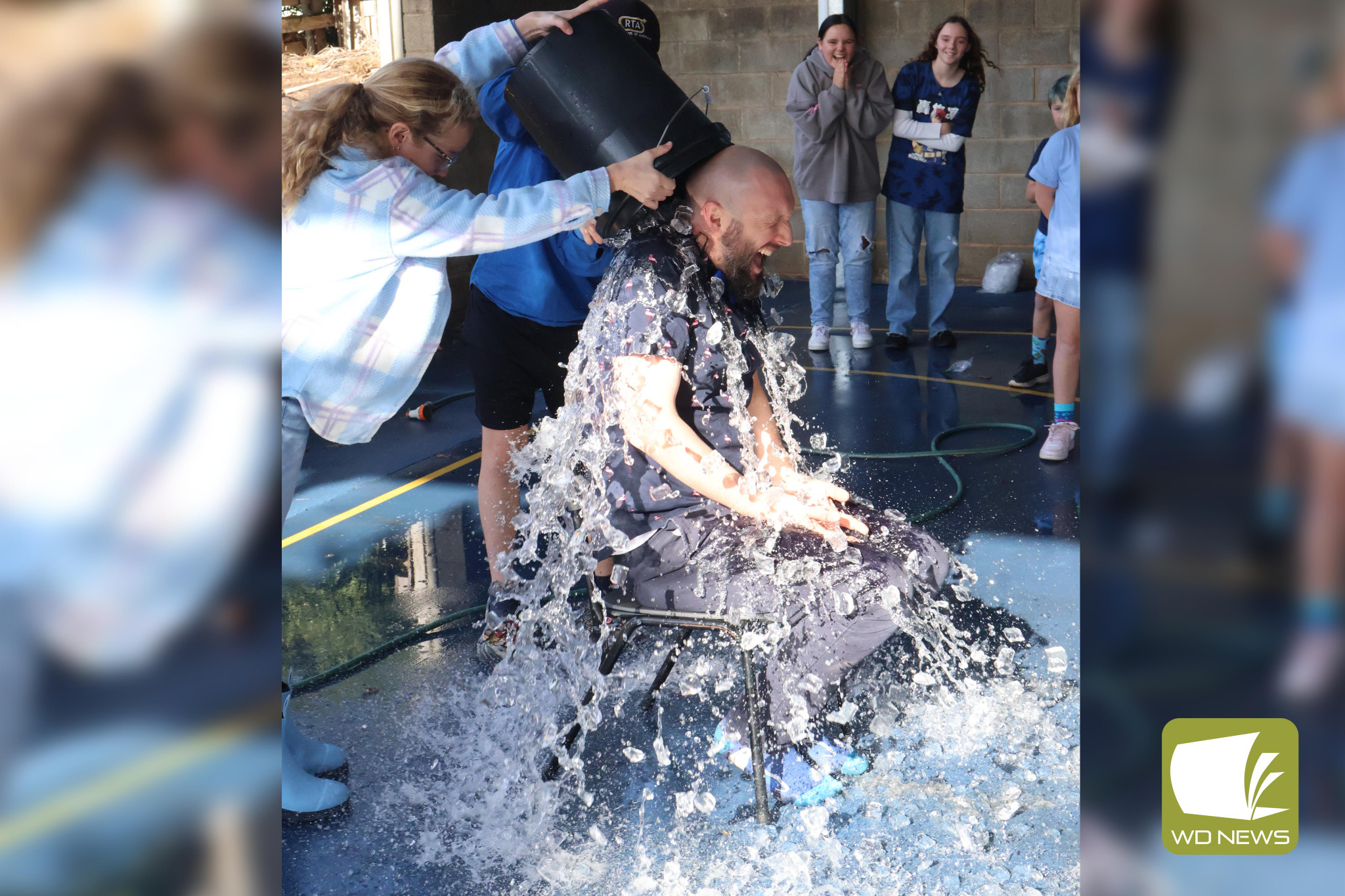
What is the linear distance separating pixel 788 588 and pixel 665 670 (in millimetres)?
462

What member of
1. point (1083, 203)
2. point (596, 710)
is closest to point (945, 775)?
point (596, 710)

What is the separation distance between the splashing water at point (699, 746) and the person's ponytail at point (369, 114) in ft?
1.50

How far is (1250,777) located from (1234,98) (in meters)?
0.52

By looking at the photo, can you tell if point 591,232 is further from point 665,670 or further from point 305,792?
point 305,792

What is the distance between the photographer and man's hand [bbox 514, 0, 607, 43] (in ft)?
7.91

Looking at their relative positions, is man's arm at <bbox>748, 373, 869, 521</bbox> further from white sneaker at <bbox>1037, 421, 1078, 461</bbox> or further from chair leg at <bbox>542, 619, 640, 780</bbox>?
white sneaker at <bbox>1037, 421, 1078, 461</bbox>

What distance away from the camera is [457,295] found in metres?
7.68

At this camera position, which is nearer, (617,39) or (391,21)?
(617,39)

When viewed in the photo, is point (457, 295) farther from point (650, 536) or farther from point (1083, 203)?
point (1083, 203)

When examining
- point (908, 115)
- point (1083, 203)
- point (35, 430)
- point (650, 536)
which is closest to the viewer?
point (35, 430)

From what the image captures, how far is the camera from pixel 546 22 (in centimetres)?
254

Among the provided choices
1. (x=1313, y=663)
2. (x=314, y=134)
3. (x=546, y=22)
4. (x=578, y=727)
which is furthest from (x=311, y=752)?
(x=1313, y=663)

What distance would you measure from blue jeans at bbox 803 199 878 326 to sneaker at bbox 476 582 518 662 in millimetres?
3782

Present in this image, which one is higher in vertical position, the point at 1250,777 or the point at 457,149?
the point at 457,149
